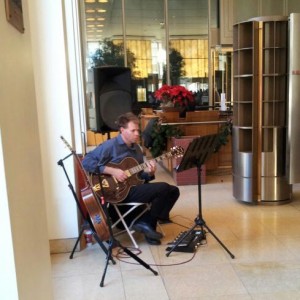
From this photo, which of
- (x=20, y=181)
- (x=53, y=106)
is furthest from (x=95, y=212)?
(x=20, y=181)

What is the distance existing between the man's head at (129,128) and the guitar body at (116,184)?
8.0 inches

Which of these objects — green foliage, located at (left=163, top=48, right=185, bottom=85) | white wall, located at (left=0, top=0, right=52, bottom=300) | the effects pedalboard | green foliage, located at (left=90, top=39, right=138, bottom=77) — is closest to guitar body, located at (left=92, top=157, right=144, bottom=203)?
the effects pedalboard

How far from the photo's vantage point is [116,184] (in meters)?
3.39

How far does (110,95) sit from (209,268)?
76.7 inches

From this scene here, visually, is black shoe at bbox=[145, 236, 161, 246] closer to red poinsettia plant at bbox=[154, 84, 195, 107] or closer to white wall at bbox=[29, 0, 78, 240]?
white wall at bbox=[29, 0, 78, 240]

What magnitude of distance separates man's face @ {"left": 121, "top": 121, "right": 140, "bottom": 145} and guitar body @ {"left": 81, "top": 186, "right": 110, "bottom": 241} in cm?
69

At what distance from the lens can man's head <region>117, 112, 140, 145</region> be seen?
3555mm

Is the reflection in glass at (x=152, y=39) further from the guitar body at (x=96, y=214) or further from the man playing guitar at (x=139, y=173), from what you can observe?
the guitar body at (x=96, y=214)

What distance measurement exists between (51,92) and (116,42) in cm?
665

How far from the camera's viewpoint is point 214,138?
3295mm

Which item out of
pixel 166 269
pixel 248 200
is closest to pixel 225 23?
pixel 248 200

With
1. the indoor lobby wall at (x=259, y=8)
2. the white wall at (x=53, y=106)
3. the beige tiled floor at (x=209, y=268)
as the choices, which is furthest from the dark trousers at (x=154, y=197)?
the indoor lobby wall at (x=259, y=8)

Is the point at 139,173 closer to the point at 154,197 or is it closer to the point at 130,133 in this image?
the point at 154,197

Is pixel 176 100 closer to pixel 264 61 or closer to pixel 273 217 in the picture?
pixel 264 61
